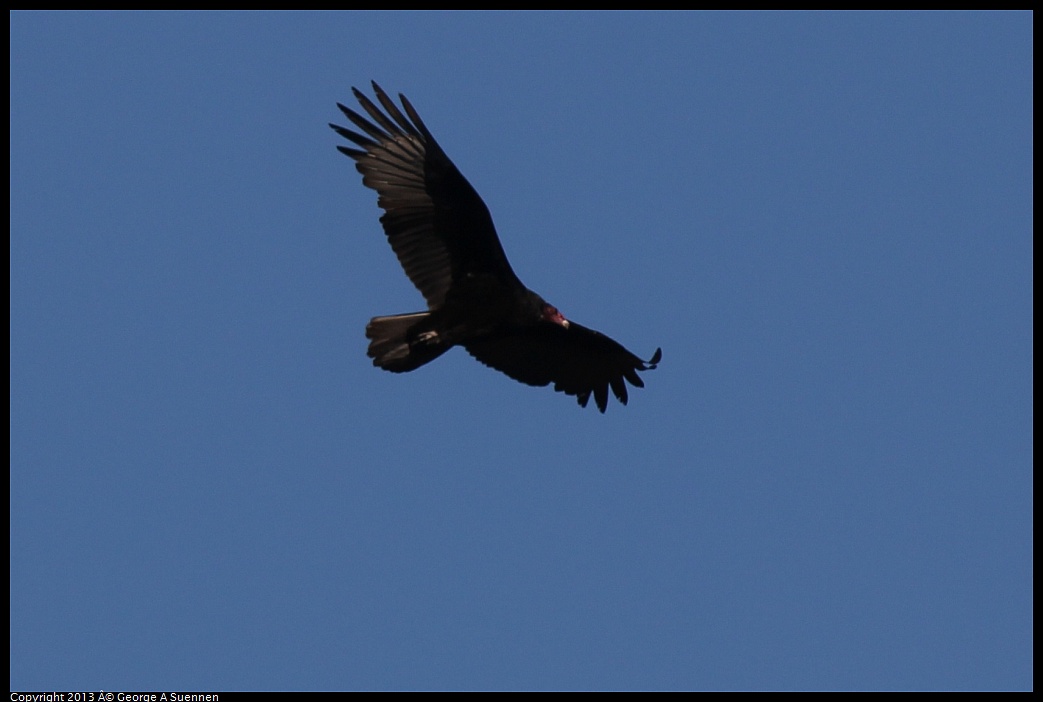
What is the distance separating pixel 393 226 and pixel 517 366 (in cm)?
178

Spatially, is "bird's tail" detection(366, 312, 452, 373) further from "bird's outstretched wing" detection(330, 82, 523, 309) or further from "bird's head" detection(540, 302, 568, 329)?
"bird's head" detection(540, 302, 568, 329)

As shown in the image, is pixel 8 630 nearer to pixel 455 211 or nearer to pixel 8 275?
pixel 8 275

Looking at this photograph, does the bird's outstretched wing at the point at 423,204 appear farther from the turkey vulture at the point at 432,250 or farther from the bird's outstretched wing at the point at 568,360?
the bird's outstretched wing at the point at 568,360

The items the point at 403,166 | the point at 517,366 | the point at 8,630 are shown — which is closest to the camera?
the point at 8,630

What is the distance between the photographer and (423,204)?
13.5 m

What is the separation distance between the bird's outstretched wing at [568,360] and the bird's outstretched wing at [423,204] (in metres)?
0.72

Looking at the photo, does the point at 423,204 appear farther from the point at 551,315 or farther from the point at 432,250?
the point at 551,315

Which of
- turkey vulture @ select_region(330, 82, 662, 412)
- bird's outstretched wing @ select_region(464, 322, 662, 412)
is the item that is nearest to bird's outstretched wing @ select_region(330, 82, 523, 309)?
turkey vulture @ select_region(330, 82, 662, 412)

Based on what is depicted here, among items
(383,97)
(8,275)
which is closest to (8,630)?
(8,275)

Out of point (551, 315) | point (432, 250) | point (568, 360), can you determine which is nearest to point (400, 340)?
point (432, 250)

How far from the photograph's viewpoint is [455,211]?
13.5 metres

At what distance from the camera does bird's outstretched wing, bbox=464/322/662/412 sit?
1424 centimetres

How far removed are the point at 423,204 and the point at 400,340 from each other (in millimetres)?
1095
